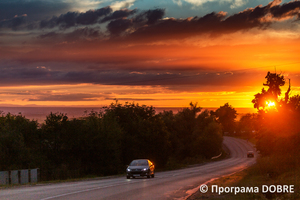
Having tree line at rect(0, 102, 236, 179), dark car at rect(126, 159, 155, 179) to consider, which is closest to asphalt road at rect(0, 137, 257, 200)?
dark car at rect(126, 159, 155, 179)

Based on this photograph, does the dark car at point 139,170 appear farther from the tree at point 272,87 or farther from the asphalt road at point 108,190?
the tree at point 272,87

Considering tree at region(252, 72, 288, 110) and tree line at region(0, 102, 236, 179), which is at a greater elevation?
tree at region(252, 72, 288, 110)

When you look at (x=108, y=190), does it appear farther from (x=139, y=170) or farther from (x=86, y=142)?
(x=86, y=142)

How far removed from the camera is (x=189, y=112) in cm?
10750

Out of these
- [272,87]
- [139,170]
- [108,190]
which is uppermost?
[272,87]

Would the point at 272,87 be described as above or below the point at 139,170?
above

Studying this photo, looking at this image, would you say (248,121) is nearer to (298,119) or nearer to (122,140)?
(122,140)

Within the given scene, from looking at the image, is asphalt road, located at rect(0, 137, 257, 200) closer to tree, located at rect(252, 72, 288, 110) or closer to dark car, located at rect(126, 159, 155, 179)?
dark car, located at rect(126, 159, 155, 179)

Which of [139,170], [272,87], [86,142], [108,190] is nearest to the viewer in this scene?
[108,190]

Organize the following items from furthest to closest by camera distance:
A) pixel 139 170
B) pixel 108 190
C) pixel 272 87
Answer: pixel 272 87
pixel 139 170
pixel 108 190

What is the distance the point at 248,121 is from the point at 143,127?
18266 millimetres

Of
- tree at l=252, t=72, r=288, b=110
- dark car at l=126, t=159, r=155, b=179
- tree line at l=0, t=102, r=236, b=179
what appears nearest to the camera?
dark car at l=126, t=159, r=155, b=179

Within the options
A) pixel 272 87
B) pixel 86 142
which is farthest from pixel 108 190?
pixel 272 87

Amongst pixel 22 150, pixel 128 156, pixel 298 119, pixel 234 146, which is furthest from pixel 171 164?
pixel 234 146
